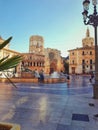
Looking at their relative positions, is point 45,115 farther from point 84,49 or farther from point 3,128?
point 84,49

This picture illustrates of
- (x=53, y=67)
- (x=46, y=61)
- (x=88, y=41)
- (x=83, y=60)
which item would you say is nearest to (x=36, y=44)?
(x=46, y=61)

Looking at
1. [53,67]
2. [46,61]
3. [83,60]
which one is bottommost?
[53,67]

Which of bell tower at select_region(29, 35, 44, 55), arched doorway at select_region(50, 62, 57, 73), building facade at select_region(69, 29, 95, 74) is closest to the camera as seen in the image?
building facade at select_region(69, 29, 95, 74)

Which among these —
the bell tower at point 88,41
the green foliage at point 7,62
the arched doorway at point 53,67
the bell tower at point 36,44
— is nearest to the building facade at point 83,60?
the arched doorway at point 53,67

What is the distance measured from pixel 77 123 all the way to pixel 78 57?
6830cm

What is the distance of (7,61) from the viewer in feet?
8.75

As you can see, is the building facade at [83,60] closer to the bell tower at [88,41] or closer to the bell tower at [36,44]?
the bell tower at [88,41]

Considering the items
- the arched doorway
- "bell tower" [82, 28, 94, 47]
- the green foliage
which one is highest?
"bell tower" [82, 28, 94, 47]

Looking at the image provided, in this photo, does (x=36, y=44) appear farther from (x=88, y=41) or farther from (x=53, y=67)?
(x=88, y=41)

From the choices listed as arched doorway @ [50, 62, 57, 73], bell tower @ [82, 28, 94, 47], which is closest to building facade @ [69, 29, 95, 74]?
arched doorway @ [50, 62, 57, 73]

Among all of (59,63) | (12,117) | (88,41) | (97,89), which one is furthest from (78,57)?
(12,117)

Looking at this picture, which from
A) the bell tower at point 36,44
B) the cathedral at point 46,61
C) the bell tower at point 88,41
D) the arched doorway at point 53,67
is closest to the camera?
the arched doorway at point 53,67

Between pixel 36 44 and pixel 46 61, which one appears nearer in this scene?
pixel 46 61

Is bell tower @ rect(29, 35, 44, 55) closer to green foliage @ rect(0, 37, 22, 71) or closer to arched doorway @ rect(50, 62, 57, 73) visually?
arched doorway @ rect(50, 62, 57, 73)
